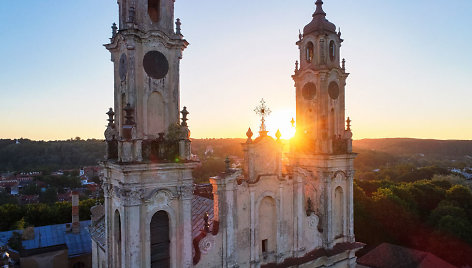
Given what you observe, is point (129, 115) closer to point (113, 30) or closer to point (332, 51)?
point (113, 30)

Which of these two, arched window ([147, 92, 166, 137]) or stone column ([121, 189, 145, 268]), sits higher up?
arched window ([147, 92, 166, 137])

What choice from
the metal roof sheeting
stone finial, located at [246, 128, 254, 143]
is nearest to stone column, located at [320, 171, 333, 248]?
stone finial, located at [246, 128, 254, 143]

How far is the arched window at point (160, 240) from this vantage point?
12773 mm

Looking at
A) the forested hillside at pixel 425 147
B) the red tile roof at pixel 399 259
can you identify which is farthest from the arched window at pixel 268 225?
the forested hillside at pixel 425 147

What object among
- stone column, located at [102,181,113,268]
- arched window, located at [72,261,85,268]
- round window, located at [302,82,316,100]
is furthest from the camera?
arched window, located at [72,261,85,268]

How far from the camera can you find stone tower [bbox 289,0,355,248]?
1909cm

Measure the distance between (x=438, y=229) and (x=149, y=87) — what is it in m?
39.5

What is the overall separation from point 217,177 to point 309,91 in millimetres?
8909

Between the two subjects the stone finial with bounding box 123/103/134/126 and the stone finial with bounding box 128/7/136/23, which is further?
the stone finial with bounding box 128/7/136/23

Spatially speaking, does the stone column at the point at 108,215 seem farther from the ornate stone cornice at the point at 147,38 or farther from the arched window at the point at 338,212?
the arched window at the point at 338,212

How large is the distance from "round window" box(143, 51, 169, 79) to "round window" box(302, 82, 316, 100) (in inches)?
390

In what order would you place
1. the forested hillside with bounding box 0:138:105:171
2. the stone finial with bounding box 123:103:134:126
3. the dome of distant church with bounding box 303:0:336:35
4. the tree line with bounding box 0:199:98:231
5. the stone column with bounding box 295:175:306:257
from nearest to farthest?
1. the stone finial with bounding box 123:103:134:126
2. the stone column with bounding box 295:175:306:257
3. the dome of distant church with bounding box 303:0:336:35
4. the tree line with bounding box 0:199:98:231
5. the forested hillside with bounding box 0:138:105:171

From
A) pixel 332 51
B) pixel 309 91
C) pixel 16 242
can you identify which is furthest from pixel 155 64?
pixel 16 242

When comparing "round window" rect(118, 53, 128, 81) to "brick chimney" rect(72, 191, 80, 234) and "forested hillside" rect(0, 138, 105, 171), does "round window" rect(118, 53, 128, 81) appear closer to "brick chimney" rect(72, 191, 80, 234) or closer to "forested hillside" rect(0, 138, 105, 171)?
"brick chimney" rect(72, 191, 80, 234)
